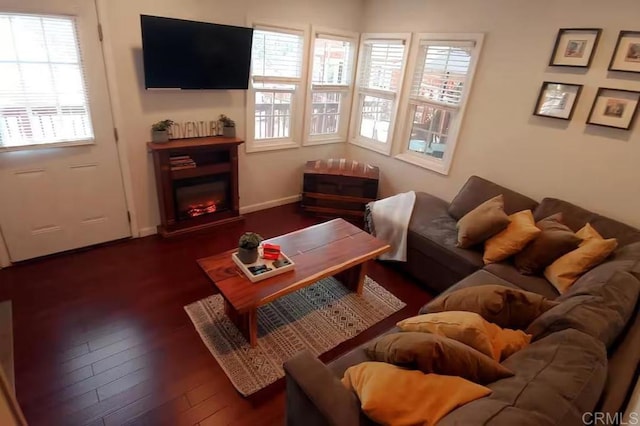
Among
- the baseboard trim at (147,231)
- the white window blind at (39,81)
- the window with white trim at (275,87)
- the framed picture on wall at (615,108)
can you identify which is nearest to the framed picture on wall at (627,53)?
the framed picture on wall at (615,108)

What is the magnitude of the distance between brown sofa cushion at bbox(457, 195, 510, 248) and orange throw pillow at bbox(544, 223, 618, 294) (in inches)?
17.6

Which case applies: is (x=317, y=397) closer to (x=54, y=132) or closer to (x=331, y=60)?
(x=54, y=132)

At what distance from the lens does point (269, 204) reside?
14.0 ft

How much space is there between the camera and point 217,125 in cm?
352

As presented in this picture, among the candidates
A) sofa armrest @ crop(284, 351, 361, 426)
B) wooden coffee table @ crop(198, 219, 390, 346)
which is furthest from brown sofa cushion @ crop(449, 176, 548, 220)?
sofa armrest @ crop(284, 351, 361, 426)

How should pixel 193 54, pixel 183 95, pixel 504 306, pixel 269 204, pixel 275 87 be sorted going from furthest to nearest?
pixel 269 204, pixel 275 87, pixel 183 95, pixel 193 54, pixel 504 306

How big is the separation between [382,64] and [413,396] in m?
3.81

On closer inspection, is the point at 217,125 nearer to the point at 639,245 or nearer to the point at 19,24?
the point at 19,24

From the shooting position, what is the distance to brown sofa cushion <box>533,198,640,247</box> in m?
2.36

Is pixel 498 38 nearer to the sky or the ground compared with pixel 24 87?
nearer to the sky

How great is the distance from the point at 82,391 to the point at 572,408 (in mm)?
2285

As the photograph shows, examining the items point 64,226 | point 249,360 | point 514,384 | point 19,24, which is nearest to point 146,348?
point 249,360

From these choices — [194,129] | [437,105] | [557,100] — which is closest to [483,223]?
[557,100]

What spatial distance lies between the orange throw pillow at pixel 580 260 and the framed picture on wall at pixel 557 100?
101 centimetres
